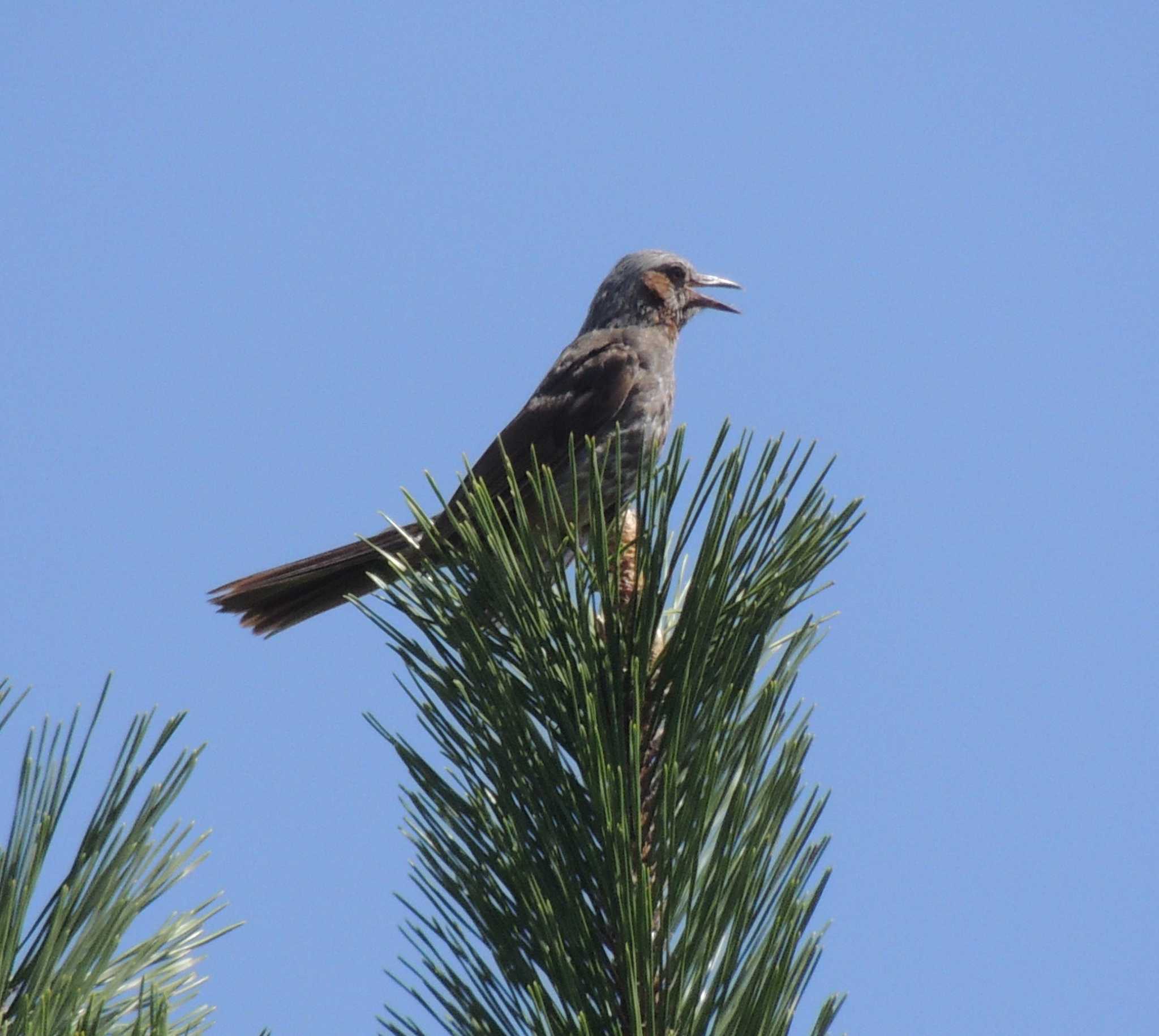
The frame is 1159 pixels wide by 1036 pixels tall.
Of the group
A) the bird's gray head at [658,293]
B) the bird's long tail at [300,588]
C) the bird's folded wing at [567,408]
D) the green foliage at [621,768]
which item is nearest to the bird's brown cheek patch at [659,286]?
the bird's gray head at [658,293]

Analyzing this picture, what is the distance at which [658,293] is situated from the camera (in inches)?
217

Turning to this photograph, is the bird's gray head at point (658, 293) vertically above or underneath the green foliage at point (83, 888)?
above

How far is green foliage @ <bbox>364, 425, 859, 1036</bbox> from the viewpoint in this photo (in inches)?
55.4

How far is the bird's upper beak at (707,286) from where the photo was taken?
5.57 metres

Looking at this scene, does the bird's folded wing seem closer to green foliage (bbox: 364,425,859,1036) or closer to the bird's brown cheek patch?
the bird's brown cheek patch

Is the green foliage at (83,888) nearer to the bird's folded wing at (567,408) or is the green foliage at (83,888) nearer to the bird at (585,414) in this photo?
the bird at (585,414)

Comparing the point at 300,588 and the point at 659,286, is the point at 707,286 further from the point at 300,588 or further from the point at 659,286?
the point at 300,588

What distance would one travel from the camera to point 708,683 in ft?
5.35

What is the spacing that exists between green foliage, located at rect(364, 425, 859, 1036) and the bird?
0.75 m

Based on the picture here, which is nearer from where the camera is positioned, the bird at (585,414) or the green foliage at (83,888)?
the green foliage at (83,888)

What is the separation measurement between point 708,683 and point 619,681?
111 millimetres

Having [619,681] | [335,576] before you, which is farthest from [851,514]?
[335,576]

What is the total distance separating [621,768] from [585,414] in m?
3.11

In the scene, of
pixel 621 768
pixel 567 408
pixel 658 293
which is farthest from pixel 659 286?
pixel 621 768
